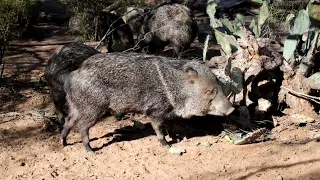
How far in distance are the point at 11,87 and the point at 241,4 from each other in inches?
236

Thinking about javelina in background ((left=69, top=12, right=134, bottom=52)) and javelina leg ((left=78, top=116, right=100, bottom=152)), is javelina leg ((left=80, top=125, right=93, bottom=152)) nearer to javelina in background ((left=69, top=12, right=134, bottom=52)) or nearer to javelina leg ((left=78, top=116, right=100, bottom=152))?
javelina leg ((left=78, top=116, right=100, bottom=152))

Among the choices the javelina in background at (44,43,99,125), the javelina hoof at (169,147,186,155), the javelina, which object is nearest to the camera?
the javelina

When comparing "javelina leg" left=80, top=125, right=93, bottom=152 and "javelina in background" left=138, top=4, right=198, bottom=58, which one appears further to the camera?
"javelina in background" left=138, top=4, right=198, bottom=58

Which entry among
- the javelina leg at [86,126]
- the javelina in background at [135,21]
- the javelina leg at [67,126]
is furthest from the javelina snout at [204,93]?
the javelina in background at [135,21]

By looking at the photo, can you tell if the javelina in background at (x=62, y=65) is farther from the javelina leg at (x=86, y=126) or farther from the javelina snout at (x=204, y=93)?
the javelina snout at (x=204, y=93)

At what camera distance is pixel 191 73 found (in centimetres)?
387

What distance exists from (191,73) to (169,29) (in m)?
2.56

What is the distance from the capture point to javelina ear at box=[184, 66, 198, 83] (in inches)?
152

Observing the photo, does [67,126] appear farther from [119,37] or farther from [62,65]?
[119,37]

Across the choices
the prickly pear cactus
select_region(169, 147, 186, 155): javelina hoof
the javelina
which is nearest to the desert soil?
select_region(169, 147, 186, 155): javelina hoof

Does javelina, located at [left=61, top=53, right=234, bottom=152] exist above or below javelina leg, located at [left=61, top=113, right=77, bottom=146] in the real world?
above

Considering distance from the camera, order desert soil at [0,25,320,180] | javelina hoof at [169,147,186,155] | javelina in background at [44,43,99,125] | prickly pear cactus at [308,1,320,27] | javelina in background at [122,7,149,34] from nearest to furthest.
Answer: desert soil at [0,25,320,180] → javelina hoof at [169,147,186,155] → javelina in background at [44,43,99,125] → prickly pear cactus at [308,1,320,27] → javelina in background at [122,7,149,34]

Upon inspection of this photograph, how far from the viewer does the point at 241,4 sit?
9.77 m

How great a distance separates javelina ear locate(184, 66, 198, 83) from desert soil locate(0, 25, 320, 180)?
581 millimetres
